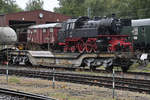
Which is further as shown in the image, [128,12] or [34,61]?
[128,12]

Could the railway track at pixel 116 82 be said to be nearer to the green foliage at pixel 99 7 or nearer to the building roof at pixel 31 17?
the building roof at pixel 31 17

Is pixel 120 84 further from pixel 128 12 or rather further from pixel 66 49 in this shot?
pixel 128 12

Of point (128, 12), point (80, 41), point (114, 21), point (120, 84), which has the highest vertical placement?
point (128, 12)

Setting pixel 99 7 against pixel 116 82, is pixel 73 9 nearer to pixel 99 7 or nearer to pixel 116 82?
pixel 99 7

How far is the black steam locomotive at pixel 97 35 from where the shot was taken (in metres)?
19.4

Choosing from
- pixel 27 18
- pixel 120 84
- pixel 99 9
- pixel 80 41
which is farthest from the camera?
pixel 99 9

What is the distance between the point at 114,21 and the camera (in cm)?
1967

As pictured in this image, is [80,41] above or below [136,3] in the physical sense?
below

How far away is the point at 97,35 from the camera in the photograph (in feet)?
64.1

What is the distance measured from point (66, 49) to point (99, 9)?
50.7m

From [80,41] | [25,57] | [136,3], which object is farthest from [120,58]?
[136,3]

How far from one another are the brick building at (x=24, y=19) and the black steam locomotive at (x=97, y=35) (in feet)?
36.4

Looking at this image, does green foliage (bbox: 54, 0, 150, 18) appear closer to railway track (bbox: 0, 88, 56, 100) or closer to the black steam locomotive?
the black steam locomotive

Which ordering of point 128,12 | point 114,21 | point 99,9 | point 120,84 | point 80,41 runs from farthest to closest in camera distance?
1. point 99,9
2. point 128,12
3. point 80,41
4. point 114,21
5. point 120,84
